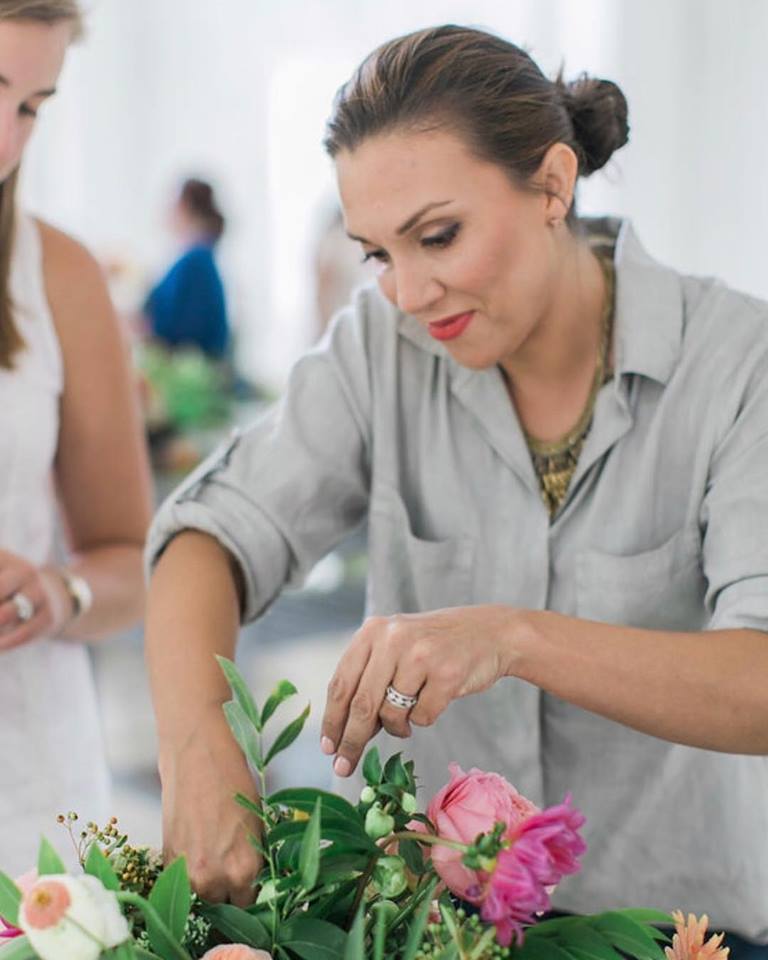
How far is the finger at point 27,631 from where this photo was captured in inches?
60.7

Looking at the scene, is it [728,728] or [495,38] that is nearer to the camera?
[728,728]

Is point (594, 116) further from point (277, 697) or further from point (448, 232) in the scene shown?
point (277, 697)

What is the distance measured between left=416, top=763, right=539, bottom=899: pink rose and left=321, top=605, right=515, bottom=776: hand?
13cm

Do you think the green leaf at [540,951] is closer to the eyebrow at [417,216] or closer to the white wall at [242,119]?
the eyebrow at [417,216]

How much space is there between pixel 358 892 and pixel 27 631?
719 mm

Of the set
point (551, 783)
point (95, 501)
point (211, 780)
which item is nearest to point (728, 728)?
point (551, 783)

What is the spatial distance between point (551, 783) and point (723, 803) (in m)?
0.17

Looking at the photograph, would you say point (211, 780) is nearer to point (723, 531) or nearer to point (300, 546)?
point (300, 546)

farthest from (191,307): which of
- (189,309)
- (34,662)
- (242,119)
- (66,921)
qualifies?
(66,921)

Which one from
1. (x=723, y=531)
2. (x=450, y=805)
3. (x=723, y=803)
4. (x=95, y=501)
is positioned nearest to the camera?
(x=450, y=805)

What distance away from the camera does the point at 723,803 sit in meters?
1.36

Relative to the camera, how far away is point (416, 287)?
125 centimetres

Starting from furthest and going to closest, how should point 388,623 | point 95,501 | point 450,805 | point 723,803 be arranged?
1. point 95,501
2. point 723,803
3. point 388,623
4. point 450,805

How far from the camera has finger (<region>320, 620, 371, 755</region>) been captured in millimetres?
1105
